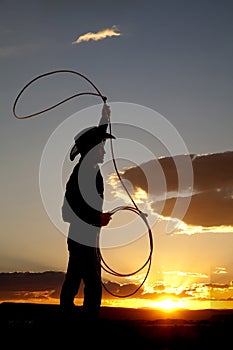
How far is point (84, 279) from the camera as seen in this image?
10.5 meters

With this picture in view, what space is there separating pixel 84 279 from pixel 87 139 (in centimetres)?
223

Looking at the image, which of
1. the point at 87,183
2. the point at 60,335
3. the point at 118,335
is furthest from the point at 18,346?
the point at 87,183

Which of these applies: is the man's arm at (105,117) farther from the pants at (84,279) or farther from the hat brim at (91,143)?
the pants at (84,279)

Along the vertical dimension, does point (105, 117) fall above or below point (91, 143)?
above

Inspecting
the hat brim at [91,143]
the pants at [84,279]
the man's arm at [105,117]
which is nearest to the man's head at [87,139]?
the hat brim at [91,143]

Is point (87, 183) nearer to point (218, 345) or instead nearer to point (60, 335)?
point (60, 335)

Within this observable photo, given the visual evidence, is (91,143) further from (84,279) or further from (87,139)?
(84,279)

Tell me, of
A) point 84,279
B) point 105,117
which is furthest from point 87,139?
point 84,279

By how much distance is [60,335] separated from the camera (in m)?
9.05

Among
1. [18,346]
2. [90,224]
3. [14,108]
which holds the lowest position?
[18,346]

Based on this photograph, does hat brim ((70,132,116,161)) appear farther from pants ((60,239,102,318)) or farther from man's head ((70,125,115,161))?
pants ((60,239,102,318))

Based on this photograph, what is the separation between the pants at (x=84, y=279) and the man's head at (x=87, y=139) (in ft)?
4.77

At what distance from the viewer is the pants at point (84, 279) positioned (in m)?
10.4

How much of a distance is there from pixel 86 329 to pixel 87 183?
2351 mm
